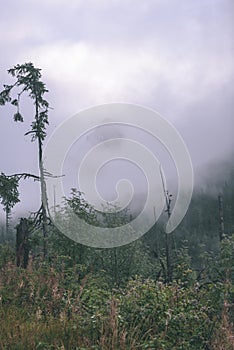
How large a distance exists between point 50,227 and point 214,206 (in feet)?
270

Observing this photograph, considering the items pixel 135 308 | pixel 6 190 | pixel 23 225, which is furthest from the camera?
pixel 6 190

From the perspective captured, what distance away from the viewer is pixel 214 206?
96062 mm

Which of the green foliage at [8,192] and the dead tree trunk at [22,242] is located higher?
the green foliage at [8,192]

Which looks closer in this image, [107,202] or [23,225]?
[23,225]

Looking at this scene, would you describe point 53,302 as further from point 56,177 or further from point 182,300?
point 56,177

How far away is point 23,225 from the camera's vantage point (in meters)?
13.4

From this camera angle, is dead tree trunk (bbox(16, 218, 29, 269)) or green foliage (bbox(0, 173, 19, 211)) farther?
green foliage (bbox(0, 173, 19, 211))

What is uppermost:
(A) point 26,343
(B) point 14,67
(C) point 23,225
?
(B) point 14,67

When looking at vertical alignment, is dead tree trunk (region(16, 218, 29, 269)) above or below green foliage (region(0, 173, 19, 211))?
below

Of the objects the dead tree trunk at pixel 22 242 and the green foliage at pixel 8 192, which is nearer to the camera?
the dead tree trunk at pixel 22 242

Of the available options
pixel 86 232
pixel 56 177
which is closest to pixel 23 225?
pixel 86 232

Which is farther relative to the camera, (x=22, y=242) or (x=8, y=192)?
(x=8, y=192)

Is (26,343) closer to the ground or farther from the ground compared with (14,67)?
closer to the ground

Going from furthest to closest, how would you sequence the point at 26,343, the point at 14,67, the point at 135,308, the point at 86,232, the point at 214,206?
the point at 214,206 < the point at 14,67 < the point at 86,232 < the point at 135,308 < the point at 26,343
